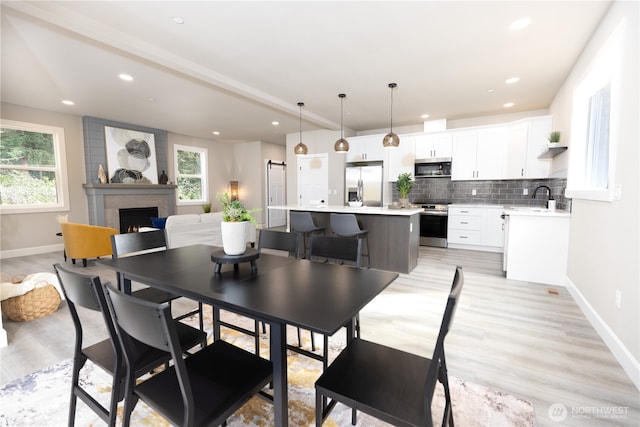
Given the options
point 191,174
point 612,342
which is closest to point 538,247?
point 612,342

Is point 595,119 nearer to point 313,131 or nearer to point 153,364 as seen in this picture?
point 153,364

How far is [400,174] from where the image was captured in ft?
21.0

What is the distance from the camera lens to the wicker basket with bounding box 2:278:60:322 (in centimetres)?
263

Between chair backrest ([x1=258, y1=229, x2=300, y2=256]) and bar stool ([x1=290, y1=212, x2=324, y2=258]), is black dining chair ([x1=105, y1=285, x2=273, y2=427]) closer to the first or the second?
chair backrest ([x1=258, y1=229, x2=300, y2=256])

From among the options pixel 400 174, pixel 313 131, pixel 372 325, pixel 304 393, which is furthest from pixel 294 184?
pixel 304 393

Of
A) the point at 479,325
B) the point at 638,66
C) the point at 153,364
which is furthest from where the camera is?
the point at 479,325

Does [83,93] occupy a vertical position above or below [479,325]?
above

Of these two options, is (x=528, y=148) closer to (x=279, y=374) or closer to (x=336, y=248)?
(x=336, y=248)

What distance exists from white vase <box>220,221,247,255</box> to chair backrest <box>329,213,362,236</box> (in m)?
2.38

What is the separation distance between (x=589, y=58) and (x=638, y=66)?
4.45 feet

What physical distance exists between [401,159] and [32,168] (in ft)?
24.0

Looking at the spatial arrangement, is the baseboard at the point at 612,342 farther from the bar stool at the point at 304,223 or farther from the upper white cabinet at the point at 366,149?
the upper white cabinet at the point at 366,149

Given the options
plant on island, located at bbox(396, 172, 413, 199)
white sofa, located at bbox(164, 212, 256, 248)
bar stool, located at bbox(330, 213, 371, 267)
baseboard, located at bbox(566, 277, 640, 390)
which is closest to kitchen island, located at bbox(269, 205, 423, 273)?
bar stool, located at bbox(330, 213, 371, 267)

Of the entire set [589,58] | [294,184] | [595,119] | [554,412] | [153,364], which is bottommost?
[554,412]
